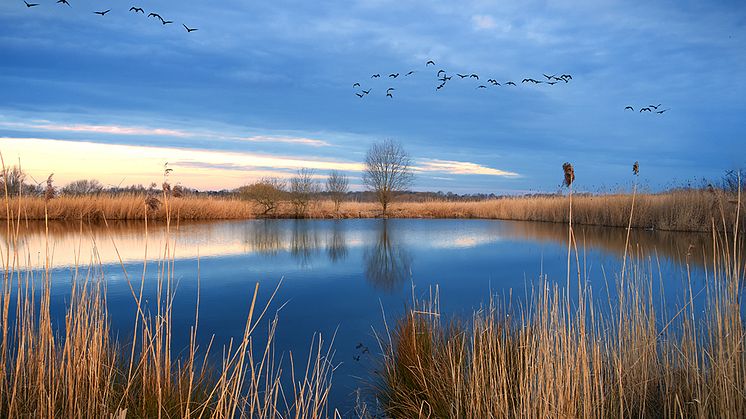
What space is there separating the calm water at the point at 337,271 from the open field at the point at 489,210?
111 centimetres

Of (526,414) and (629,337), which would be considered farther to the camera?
(629,337)

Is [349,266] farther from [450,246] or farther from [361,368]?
[361,368]

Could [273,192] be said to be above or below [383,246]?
above

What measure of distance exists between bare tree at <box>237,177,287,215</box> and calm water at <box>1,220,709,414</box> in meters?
9.51

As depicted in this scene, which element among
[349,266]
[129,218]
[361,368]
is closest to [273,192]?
[129,218]

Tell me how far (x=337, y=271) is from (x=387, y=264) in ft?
4.19

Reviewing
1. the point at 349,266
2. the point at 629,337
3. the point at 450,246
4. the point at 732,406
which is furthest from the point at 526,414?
the point at 450,246

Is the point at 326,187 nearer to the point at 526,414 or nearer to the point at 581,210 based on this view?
the point at 581,210

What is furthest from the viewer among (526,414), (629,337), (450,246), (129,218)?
(129,218)

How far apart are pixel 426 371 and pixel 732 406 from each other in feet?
5.55

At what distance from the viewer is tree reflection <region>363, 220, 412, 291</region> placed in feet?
25.6

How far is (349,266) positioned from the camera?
30.7 feet

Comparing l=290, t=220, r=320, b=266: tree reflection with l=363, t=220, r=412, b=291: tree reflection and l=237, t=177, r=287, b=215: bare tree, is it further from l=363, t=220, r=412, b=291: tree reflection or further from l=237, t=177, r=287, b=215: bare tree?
l=237, t=177, r=287, b=215: bare tree

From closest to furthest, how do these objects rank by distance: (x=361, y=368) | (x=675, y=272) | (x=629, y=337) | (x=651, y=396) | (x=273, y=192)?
(x=651, y=396)
(x=629, y=337)
(x=361, y=368)
(x=675, y=272)
(x=273, y=192)
